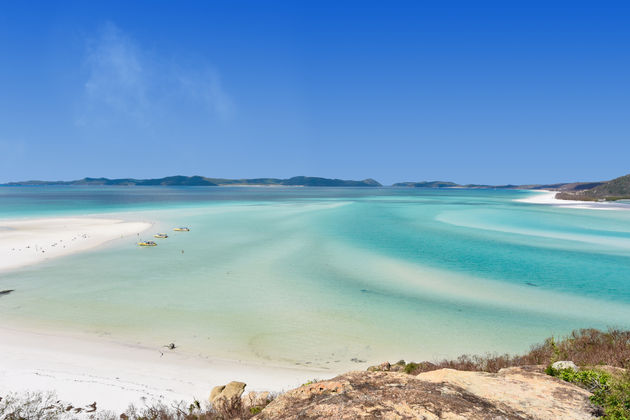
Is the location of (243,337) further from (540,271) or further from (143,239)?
(143,239)

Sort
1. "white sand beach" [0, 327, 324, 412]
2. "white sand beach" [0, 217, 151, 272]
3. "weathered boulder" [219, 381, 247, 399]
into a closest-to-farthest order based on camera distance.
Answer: "weathered boulder" [219, 381, 247, 399] < "white sand beach" [0, 327, 324, 412] < "white sand beach" [0, 217, 151, 272]

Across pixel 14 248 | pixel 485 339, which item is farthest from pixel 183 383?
pixel 14 248

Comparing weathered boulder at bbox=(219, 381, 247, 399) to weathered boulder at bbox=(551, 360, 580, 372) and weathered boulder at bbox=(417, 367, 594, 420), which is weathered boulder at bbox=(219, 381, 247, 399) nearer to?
weathered boulder at bbox=(417, 367, 594, 420)

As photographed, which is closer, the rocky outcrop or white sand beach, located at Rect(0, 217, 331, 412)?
the rocky outcrop

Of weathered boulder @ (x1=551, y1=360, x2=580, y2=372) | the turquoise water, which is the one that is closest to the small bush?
weathered boulder @ (x1=551, y1=360, x2=580, y2=372)

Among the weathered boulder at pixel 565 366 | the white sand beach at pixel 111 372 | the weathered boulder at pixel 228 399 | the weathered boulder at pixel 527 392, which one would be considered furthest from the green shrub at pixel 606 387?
the white sand beach at pixel 111 372

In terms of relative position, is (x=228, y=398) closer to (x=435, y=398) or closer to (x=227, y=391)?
(x=227, y=391)

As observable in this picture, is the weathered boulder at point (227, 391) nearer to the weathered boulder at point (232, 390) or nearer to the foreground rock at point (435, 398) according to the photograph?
the weathered boulder at point (232, 390)
